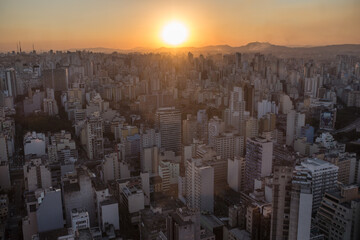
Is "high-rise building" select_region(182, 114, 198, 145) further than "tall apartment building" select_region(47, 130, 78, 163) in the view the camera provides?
Yes

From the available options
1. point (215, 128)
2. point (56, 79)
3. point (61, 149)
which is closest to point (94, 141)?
point (61, 149)

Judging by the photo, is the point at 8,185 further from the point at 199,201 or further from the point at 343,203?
the point at 343,203

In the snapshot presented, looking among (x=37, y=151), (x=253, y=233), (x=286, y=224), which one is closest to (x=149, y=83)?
(x=37, y=151)

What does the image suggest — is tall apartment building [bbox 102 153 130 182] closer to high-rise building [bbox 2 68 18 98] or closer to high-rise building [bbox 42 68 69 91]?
high-rise building [bbox 2 68 18 98]

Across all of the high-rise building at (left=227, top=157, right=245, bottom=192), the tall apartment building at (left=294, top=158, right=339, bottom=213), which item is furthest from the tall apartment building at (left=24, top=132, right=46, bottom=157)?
the tall apartment building at (left=294, top=158, right=339, bottom=213)

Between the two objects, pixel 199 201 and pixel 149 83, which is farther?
pixel 149 83

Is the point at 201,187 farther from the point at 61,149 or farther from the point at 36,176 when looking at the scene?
the point at 61,149
